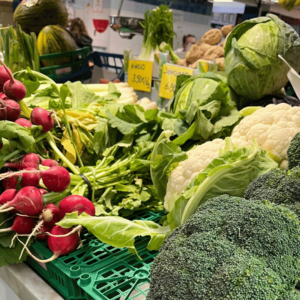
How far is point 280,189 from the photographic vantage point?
1.97 ft

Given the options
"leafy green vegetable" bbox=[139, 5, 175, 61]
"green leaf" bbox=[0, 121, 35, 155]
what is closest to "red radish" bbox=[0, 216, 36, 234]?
"green leaf" bbox=[0, 121, 35, 155]

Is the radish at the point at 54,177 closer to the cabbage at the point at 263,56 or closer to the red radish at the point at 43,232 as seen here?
the red radish at the point at 43,232

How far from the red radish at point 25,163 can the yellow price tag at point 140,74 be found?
113 centimetres

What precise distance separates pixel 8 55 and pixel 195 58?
108 cm

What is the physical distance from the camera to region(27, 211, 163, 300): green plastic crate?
28.5 inches

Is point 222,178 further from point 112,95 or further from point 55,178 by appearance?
point 112,95

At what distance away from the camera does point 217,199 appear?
605 mm

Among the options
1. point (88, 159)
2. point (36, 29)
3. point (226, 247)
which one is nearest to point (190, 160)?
point (226, 247)

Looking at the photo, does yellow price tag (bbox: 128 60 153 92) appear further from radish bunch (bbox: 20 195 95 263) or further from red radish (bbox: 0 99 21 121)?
radish bunch (bbox: 20 195 95 263)

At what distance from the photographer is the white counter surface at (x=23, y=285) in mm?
765

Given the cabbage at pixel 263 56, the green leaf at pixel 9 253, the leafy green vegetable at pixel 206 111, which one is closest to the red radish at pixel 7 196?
the green leaf at pixel 9 253

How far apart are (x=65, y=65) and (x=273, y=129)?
1.62 metres

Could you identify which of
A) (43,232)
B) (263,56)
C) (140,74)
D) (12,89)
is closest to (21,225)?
(43,232)

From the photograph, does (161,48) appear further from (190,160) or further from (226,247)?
(226,247)
